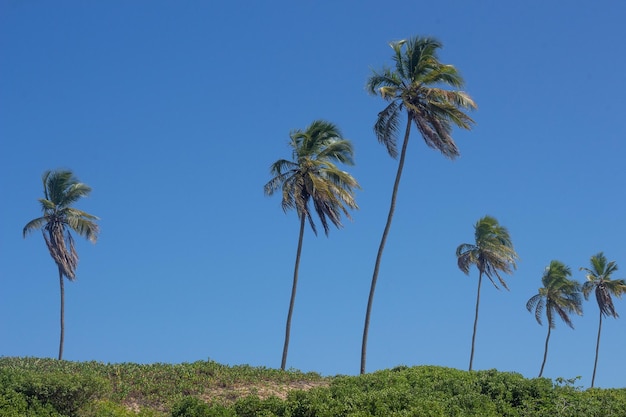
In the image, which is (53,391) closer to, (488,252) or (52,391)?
(52,391)

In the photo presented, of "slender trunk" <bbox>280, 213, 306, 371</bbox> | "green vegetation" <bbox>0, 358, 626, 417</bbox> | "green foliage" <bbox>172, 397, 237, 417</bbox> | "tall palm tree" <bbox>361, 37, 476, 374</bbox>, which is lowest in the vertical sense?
"green foliage" <bbox>172, 397, 237, 417</bbox>

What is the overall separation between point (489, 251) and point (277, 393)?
32.5m

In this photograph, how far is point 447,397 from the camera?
20812mm

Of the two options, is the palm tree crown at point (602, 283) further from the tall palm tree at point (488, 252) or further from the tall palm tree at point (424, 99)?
the tall palm tree at point (424, 99)

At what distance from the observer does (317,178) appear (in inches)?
1510

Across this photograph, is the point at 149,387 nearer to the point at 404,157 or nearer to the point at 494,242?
→ the point at 404,157

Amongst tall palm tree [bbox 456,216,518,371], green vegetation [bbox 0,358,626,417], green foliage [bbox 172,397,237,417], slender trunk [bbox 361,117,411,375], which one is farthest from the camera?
tall palm tree [bbox 456,216,518,371]

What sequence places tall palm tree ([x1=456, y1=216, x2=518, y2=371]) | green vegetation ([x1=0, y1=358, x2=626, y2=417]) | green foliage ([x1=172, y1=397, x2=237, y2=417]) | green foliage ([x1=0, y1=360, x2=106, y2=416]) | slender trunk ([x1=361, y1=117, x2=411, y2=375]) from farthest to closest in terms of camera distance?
tall palm tree ([x1=456, y1=216, x2=518, y2=371]), slender trunk ([x1=361, y1=117, x2=411, y2=375]), green foliage ([x1=0, y1=360, x2=106, y2=416]), green foliage ([x1=172, y1=397, x2=237, y2=417]), green vegetation ([x1=0, y1=358, x2=626, y2=417])

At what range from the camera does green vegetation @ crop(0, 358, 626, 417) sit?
61.5 feet

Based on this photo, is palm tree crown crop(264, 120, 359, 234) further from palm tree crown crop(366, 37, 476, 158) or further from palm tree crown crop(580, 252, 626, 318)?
palm tree crown crop(580, 252, 626, 318)

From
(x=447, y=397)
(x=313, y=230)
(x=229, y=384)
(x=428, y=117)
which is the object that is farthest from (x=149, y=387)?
(x=428, y=117)

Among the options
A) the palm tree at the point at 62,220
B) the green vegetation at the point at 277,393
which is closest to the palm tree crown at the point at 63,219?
the palm tree at the point at 62,220

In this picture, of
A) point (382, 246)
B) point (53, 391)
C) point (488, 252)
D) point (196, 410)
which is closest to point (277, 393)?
point (196, 410)

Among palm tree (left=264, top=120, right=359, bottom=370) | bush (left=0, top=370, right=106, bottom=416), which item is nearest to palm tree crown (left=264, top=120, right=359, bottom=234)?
palm tree (left=264, top=120, right=359, bottom=370)
